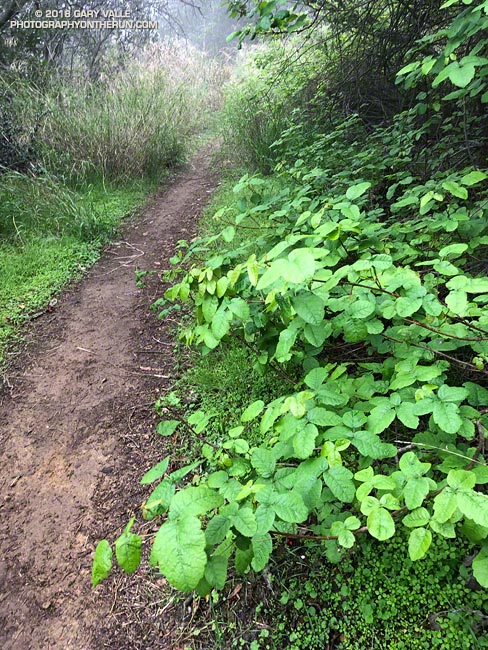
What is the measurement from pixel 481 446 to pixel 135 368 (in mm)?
2132

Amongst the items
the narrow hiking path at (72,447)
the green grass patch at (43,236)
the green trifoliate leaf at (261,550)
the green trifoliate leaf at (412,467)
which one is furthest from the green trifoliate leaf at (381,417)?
the green grass patch at (43,236)

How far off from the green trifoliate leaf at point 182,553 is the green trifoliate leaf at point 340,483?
0.45 m

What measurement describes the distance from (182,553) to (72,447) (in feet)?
5.59

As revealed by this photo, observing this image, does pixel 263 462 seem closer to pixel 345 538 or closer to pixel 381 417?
pixel 345 538

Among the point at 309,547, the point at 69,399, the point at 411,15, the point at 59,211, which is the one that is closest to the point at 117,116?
the point at 59,211

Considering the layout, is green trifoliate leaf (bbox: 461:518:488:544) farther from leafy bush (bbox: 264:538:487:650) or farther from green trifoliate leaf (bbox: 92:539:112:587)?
green trifoliate leaf (bbox: 92:539:112:587)

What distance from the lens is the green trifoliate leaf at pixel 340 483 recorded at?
3.52ft

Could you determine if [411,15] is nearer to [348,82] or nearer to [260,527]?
[348,82]

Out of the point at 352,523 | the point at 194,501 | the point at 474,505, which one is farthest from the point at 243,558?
the point at 474,505

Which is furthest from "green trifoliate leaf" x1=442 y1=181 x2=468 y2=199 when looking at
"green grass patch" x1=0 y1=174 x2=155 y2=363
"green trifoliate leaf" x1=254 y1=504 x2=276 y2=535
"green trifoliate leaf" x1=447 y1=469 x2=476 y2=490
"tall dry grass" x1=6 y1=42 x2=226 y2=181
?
"tall dry grass" x1=6 y1=42 x2=226 y2=181

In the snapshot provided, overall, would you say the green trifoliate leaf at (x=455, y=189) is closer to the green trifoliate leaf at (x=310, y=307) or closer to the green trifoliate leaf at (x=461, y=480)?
the green trifoliate leaf at (x=310, y=307)

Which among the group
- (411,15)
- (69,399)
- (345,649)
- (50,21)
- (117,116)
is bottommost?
(345,649)

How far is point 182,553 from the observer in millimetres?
773

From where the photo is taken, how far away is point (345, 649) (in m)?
1.27
